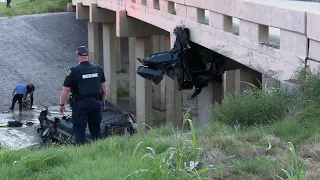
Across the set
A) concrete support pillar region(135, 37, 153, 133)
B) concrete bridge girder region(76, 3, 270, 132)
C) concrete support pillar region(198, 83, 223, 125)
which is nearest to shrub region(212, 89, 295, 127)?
concrete bridge girder region(76, 3, 270, 132)

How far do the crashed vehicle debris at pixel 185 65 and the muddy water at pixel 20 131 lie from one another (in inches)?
137

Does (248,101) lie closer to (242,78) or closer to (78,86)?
(78,86)

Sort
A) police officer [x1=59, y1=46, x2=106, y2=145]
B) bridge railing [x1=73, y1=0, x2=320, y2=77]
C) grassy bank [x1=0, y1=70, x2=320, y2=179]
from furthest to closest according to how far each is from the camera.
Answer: police officer [x1=59, y1=46, x2=106, y2=145] → bridge railing [x1=73, y1=0, x2=320, y2=77] → grassy bank [x1=0, y1=70, x2=320, y2=179]

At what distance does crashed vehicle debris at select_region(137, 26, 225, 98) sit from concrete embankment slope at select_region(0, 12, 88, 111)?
9.77 metres

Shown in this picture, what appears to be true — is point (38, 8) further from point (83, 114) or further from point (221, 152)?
point (221, 152)

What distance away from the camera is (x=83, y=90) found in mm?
9094

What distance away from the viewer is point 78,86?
9102 millimetres

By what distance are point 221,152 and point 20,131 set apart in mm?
12058

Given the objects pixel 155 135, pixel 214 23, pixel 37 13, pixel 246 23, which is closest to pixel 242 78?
pixel 214 23

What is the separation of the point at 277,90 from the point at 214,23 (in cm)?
396

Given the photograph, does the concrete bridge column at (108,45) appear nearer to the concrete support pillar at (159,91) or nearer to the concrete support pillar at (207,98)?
the concrete support pillar at (159,91)

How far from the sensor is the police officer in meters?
9.05

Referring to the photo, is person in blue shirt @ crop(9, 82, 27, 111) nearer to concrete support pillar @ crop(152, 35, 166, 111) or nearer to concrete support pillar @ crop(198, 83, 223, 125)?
concrete support pillar @ crop(152, 35, 166, 111)

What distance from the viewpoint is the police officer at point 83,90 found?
9055 millimetres
